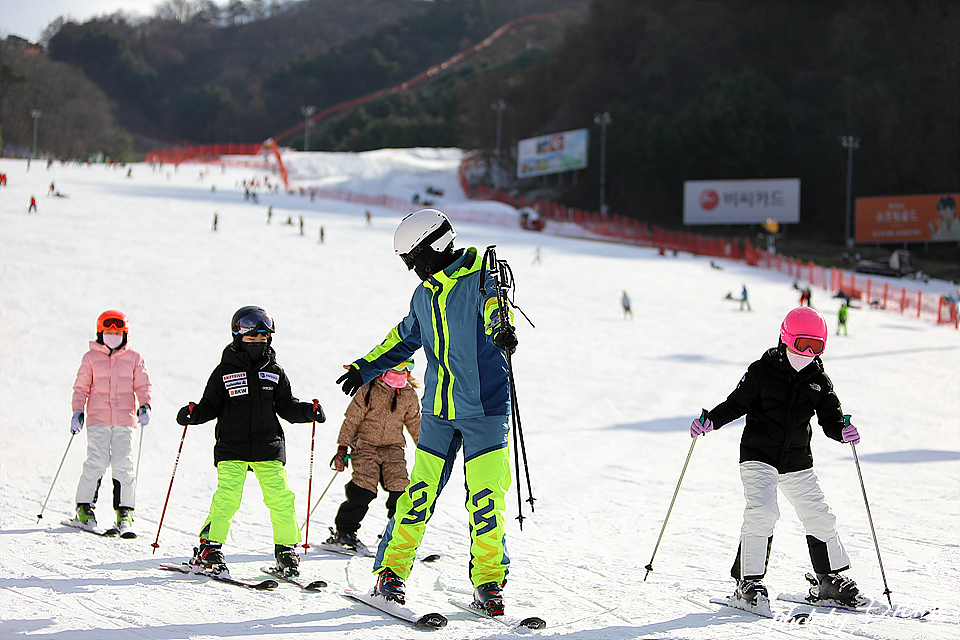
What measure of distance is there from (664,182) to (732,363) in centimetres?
4732

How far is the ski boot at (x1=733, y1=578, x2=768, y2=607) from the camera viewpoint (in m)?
4.30

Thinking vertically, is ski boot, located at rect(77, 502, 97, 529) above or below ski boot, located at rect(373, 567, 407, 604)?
below

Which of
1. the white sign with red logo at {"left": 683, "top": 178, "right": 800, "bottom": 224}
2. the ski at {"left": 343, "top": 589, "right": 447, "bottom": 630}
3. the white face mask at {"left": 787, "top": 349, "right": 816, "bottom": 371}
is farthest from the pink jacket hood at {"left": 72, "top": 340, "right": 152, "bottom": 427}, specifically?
the white sign with red logo at {"left": 683, "top": 178, "right": 800, "bottom": 224}

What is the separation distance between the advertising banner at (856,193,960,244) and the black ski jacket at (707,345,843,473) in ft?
150

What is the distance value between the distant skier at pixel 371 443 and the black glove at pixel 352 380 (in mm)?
1214

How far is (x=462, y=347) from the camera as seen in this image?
13.6 feet

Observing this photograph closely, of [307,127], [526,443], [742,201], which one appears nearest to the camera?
[526,443]

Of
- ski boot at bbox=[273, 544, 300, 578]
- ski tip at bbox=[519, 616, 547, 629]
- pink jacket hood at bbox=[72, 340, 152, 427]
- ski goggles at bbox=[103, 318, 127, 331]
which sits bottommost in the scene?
ski boot at bbox=[273, 544, 300, 578]

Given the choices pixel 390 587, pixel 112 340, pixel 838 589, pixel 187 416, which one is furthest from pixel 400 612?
pixel 112 340

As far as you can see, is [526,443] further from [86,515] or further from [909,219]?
[909,219]

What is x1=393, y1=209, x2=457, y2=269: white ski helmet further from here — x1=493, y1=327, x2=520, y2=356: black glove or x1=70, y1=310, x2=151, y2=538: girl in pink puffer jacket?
x1=70, y1=310, x2=151, y2=538: girl in pink puffer jacket

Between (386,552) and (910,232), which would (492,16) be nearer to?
(910,232)

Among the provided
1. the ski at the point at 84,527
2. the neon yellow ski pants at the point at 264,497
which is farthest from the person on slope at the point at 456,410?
the ski at the point at 84,527

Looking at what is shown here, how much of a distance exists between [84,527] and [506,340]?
362 centimetres
